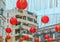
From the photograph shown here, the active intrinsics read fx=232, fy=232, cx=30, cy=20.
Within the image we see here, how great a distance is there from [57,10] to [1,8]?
113 inches

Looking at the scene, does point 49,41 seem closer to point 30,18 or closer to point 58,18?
point 58,18

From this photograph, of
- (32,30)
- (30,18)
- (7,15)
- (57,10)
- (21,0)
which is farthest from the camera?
(30,18)

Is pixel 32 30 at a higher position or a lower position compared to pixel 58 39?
higher

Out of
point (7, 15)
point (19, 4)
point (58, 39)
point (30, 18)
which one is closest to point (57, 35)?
point (58, 39)

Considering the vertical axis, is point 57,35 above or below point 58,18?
below

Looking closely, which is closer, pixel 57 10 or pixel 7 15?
pixel 57 10

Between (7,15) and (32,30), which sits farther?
(7,15)

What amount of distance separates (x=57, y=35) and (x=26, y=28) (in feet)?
12.3

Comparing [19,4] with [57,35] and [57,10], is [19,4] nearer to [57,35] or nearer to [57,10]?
[57,10]

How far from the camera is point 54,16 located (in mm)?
6691

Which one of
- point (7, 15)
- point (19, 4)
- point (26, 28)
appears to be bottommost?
point (26, 28)

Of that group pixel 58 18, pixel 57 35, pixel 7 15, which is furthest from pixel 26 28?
pixel 58 18

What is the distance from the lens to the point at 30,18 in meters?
13.4

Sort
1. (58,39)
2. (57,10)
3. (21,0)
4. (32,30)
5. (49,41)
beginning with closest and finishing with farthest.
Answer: (21,0), (49,41), (32,30), (57,10), (58,39)
